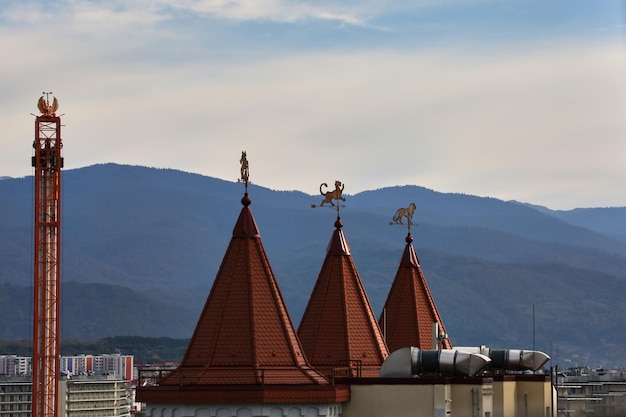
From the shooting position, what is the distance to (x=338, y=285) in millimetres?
43844

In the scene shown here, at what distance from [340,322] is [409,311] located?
21.8 ft

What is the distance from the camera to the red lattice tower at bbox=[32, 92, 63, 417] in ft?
389

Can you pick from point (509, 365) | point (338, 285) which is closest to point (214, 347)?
point (338, 285)

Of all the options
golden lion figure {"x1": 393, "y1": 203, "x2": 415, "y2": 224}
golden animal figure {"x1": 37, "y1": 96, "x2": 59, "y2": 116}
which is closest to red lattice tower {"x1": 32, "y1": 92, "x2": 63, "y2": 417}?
golden animal figure {"x1": 37, "y1": 96, "x2": 59, "y2": 116}

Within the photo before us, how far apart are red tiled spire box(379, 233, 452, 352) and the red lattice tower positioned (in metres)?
69.8

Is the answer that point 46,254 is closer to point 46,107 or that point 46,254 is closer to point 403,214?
point 46,107

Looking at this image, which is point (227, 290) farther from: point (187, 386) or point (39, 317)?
point (39, 317)

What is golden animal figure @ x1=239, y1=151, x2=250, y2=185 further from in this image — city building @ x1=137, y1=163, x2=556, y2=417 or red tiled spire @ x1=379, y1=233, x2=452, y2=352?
red tiled spire @ x1=379, y1=233, x2=452, y2=352

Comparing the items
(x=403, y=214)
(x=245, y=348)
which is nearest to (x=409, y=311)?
(x=403, y=214)

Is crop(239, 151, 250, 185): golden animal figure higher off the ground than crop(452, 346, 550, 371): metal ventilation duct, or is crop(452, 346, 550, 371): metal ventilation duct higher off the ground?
crop(239, 151, 250, 185): golden animal figure

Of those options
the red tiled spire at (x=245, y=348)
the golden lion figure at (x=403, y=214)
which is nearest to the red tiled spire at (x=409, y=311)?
the golden lion figure at (x=403, y=214)

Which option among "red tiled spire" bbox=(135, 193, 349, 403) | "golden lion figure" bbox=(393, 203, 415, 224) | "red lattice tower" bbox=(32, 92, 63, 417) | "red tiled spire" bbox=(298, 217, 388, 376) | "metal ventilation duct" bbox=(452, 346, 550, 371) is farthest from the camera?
"red lattice tower" bbox=(32, 92, 63, 417)

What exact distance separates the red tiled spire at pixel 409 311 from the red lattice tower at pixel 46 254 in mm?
69846

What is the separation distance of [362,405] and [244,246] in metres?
4.41
